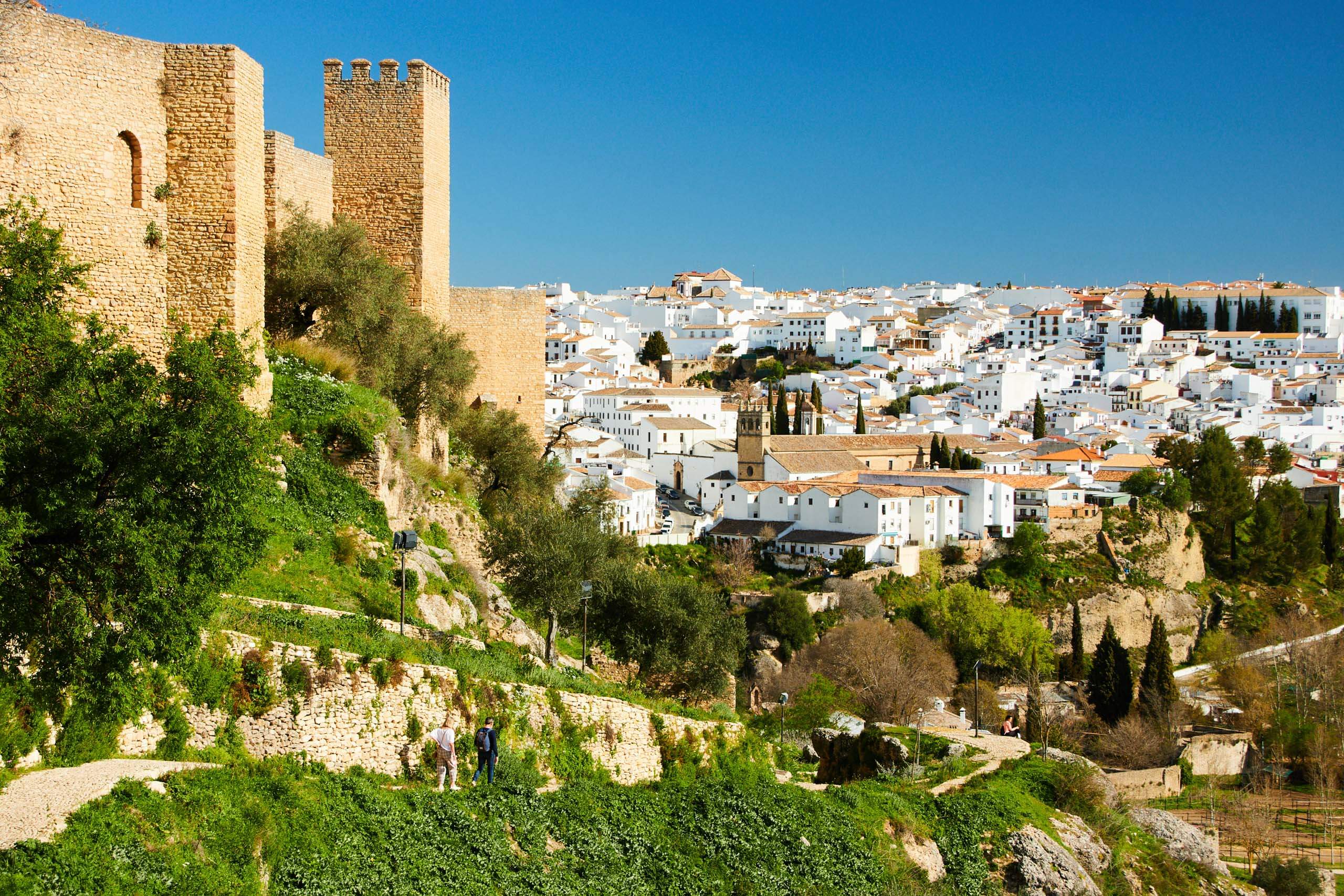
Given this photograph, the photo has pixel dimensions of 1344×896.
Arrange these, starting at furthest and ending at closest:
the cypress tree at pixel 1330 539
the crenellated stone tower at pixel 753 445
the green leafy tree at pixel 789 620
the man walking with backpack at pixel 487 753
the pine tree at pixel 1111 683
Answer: the crenellated stone tower at pixel 753 445
the cypress tree at pixel 1330 539
the green leafy tree at pixel 789 620
the pine tree at pixel 1111 683
the man walking with backpack at pixel 487 753

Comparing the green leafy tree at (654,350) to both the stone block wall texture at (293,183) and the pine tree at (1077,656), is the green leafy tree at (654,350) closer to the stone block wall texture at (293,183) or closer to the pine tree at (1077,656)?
the pine tree at (1077,656)

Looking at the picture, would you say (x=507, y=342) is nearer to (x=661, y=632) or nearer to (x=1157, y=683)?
(x=661, y=632)

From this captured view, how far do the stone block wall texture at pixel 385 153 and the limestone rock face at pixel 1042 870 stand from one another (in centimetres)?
1081

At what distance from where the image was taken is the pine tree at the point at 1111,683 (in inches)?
1463

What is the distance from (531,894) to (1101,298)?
130 meters

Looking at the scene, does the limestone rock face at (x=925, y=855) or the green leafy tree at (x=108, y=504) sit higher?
the green leafy tree at (x=108, y=504)

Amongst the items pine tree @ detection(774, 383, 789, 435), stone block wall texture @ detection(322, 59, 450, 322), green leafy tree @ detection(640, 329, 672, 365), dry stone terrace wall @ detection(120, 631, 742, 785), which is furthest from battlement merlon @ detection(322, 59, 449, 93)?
green leafy tree @ detection(640, 329, 672, 365)

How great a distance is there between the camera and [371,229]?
18.3m

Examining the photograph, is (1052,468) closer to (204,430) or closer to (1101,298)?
(204,430)

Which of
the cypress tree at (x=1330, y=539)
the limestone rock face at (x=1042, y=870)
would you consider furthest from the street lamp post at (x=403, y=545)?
the cypress tree at (x=1330, y=539)

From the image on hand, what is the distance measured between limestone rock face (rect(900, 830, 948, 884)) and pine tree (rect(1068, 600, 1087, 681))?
3386 centimetres

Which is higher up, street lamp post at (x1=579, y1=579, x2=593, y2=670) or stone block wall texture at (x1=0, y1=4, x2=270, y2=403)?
stone block wall texture at (x1=0, y1=4, x2=270, y2=403)

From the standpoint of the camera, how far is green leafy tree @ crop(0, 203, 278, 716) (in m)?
7.33

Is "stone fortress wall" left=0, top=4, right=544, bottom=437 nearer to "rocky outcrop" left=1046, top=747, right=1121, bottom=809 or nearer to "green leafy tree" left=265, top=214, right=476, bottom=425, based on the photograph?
"green leafy tree" left=265, top=214, right=476, bottom=425
